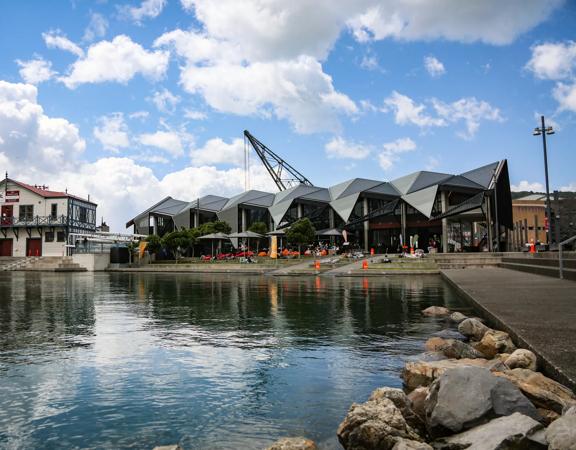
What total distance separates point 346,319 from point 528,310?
4.85 metres

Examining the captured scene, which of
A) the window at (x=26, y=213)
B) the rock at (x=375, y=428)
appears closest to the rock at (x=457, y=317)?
the rock at (x=375, y=428)

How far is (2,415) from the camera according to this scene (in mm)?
5992

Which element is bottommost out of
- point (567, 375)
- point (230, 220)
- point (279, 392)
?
point (279, 392)

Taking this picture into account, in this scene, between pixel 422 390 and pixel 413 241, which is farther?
pixel 413 241

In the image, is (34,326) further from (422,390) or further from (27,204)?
(27,204)

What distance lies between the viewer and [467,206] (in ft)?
175

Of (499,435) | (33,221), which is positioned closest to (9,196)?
(33,221)

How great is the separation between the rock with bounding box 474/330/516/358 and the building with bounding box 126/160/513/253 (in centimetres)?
4423

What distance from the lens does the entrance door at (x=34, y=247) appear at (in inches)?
2362

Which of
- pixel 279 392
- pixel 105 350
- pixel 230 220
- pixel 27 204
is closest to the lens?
pixel 279 392

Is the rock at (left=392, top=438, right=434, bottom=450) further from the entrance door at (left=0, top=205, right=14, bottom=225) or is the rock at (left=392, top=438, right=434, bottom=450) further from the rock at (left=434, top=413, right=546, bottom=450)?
the entrance door at (left=0, top=205, right=14, bottom=225)

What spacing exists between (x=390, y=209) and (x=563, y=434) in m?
59.0

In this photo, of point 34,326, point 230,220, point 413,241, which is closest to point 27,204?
point 230,220

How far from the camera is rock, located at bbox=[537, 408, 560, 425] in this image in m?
4.64
